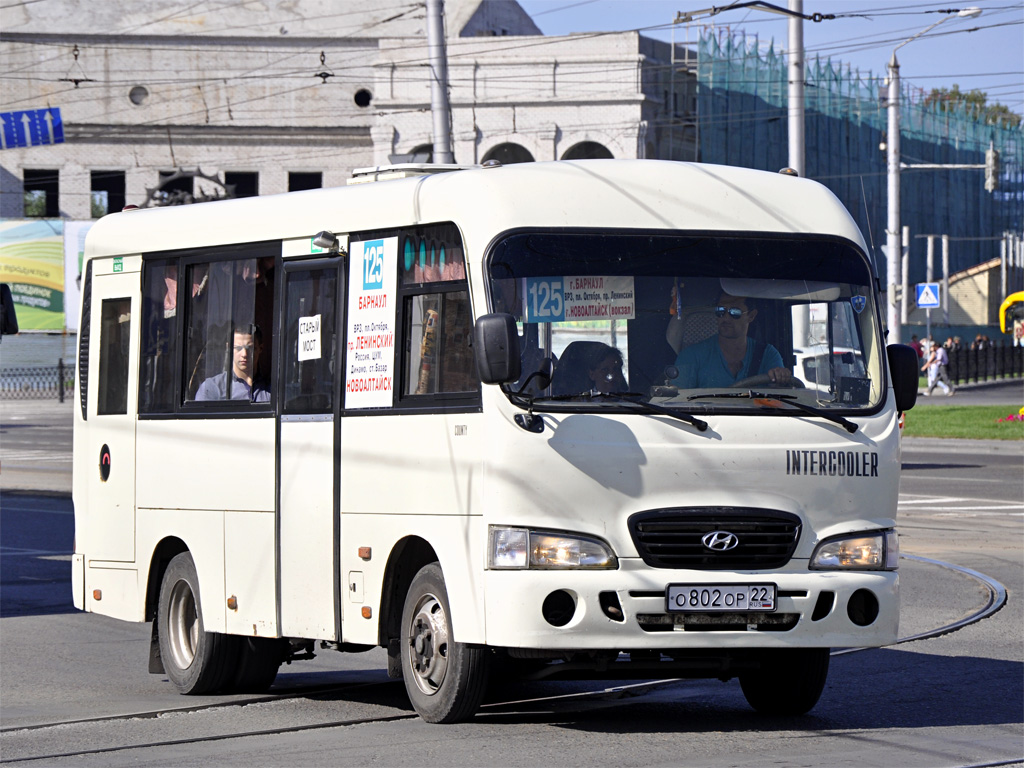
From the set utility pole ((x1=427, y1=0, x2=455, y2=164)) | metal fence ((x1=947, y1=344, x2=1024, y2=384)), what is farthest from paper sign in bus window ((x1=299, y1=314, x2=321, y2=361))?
metal fence ((x1=947, y1=344, x2=1024, y2=384))

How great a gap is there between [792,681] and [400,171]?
326 cm

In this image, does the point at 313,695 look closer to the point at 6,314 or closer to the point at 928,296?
the point at 6,314

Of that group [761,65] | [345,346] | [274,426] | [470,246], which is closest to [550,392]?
[470,246]

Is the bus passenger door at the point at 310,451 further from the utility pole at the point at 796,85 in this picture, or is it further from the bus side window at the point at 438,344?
the utility pole at the point at 796,85

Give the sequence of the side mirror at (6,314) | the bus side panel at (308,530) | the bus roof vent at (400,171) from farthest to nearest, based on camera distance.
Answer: the side mirror at (6,314) → the bus roof vent at (400,171) → the bus side panel at (308,530)

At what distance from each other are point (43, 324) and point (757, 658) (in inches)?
2242

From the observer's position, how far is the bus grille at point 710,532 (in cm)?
717

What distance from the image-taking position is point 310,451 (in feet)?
27.6

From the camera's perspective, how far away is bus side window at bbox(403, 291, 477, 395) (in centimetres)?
748

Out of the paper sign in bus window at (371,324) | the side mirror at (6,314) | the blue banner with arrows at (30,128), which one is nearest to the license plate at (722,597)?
the paper sign in bus window at (371,324)

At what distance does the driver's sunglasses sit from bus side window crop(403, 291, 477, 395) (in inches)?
43.9

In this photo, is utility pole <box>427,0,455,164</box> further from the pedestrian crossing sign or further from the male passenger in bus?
the pedestrian crossing sign

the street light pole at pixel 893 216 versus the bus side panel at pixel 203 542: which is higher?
the street light pole at pixel 893 216

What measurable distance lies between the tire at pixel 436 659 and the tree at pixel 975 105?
7239 centimetres
